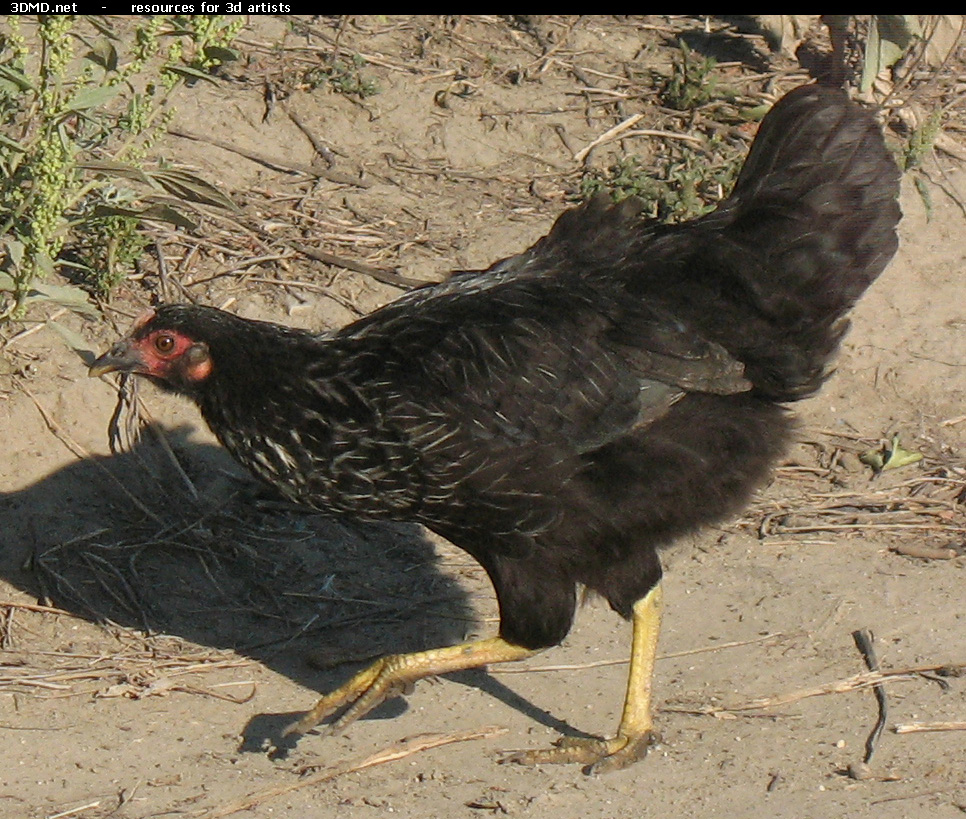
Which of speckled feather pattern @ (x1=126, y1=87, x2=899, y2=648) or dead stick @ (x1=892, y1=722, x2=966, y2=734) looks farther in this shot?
dead stick @ (x1=892, y1=722, x2=966, y2=734)

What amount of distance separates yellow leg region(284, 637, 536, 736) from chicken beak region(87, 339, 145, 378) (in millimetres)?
1343

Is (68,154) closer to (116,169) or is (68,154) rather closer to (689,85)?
(116,169)

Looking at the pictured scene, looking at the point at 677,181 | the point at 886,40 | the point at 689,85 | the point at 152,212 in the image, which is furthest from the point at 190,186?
the point at 886,40

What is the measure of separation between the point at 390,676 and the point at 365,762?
31cm

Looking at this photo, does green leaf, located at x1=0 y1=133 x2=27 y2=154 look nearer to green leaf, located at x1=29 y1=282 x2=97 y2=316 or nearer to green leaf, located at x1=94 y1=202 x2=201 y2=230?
green leaf, located at x1=94 y1=202 x2=201 y2=230

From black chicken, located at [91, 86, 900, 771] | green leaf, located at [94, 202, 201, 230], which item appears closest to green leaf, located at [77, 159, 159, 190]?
green leaf, located at [94, 202, 201, 230]

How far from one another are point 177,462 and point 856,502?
318cm

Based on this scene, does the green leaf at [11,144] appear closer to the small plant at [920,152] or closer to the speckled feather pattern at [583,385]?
the speckled feather pattern at [583,385]

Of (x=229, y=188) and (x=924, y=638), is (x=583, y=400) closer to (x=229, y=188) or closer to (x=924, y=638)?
(x=924, y=638)

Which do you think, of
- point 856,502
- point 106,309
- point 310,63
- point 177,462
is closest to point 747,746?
point 856,502

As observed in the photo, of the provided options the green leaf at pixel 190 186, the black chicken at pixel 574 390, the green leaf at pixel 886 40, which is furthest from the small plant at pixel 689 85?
the green leaf at pixel 190 186

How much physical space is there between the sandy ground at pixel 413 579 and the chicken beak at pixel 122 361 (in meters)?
1.25

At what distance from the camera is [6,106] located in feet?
19.6

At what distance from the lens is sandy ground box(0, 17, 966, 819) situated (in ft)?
15.8
